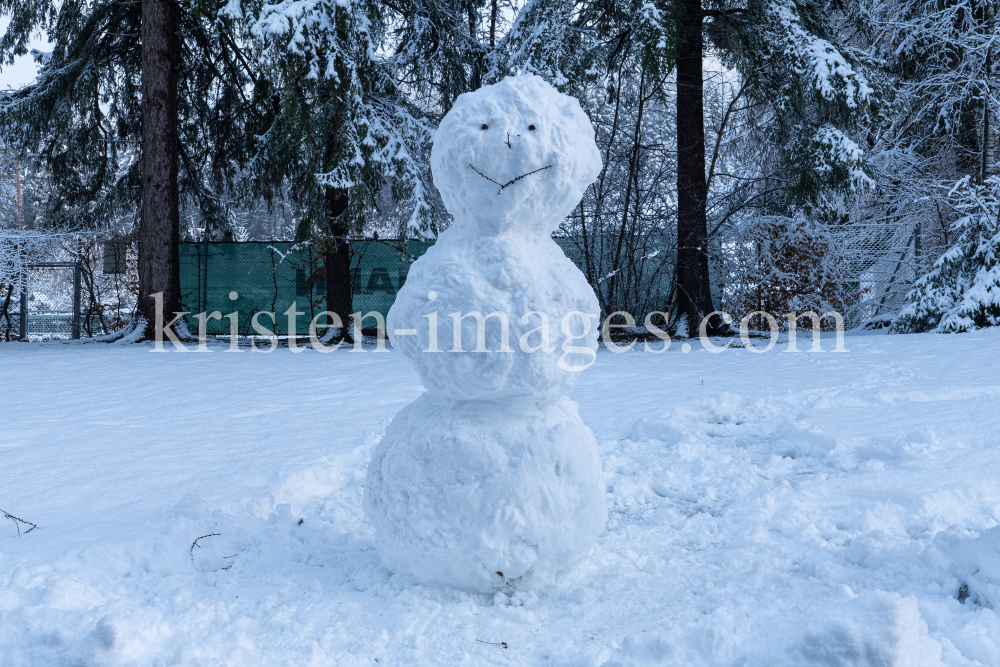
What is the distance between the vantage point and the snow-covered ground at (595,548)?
A: 1768 mm

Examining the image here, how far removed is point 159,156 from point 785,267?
9420mm

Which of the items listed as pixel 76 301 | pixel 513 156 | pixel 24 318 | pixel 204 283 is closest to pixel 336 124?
pixel 204 283

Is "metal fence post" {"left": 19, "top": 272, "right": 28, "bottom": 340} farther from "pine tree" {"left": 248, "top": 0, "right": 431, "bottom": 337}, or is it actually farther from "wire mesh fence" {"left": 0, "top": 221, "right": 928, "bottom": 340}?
"pine tree" {"left": 248, "top": 0, "right": 431, "bottom": 337}

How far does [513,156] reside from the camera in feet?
6.93

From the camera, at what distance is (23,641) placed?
1784mm

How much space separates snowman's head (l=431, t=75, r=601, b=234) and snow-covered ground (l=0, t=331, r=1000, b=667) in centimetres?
122

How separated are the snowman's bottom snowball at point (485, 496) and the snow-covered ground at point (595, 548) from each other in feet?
0.38

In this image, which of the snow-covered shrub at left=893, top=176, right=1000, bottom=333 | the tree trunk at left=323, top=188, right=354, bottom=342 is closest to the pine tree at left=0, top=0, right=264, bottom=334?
the tree trunk at left=323, top=188, right=354, bottom=342

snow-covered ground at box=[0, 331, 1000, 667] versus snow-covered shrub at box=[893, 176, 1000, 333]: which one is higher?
snow-covered shrub at box=[893, 176, 1000, 333]

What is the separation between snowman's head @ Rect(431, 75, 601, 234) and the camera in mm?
2123

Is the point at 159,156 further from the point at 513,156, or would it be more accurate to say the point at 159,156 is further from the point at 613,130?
the point at 513,156

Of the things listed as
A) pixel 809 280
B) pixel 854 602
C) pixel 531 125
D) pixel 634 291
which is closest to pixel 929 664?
pixel 854 602

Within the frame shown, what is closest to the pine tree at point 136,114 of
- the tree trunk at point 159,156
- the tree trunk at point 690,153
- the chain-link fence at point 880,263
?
the tree trunk at point 159,156

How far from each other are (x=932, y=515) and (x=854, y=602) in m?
1.19
